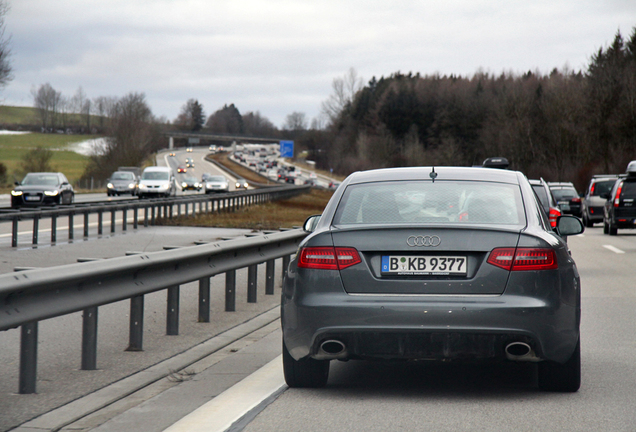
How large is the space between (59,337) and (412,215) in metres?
3.82

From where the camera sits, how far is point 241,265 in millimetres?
9828

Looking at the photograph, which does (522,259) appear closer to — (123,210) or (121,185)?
(123,210)

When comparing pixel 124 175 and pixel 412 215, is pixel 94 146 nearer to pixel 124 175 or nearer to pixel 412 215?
pixel 124 175

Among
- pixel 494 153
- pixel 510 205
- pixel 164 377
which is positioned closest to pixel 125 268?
pixel 164 377

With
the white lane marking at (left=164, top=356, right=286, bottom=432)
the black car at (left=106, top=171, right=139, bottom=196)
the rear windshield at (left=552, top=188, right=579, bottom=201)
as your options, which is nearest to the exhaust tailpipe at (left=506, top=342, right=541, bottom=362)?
the white lane marking at (left=164, top=356, right=286, bottom=432)

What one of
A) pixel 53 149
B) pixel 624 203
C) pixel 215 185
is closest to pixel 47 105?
pixel 53 149

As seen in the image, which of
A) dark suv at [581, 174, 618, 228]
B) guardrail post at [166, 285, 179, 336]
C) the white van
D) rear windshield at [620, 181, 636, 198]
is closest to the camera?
guardrail post at [166, 285, 179, 336]

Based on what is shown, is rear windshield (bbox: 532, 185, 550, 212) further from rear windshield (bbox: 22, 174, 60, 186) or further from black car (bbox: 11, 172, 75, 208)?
rear windshield (bbox: 22, 174, 60, 186)

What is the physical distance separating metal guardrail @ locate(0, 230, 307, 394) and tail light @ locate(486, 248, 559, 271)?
8.95ft

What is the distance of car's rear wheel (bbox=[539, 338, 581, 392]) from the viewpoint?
575 centimetres

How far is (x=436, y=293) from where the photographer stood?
5383 millimetres

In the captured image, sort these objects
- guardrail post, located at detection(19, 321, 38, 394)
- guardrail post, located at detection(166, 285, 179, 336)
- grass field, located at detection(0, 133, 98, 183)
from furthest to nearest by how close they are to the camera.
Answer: grass field, located at detection(0, 133, 98, 183), guardrail post, located at detection(166, 285, 179, 336), guardrail post, located at detection(19, 321, 38, 394)

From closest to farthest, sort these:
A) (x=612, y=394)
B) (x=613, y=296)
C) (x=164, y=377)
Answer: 1. (x=612, y=394)
2. (x=164, y=377)
3. (x=613, y=296)

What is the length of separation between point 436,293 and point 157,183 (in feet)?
151
